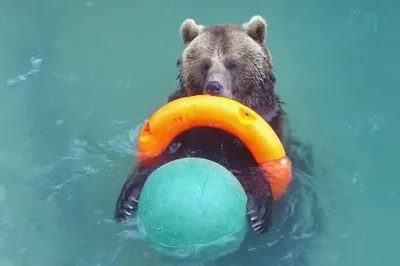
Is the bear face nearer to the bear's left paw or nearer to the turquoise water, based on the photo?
the turquoise water

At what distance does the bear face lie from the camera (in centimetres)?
669

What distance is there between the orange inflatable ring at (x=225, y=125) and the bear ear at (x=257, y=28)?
1.11 meters

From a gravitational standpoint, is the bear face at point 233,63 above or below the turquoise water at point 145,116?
above

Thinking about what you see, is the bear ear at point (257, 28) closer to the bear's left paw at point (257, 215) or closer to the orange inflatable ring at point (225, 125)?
the orange inflatable ring at point (225, 125)

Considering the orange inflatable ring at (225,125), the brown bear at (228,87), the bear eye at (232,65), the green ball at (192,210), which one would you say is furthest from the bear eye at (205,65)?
the green ball at (192,210)

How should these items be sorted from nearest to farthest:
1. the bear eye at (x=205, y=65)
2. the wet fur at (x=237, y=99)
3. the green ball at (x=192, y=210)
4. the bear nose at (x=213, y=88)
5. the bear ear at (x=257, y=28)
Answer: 1. the green ball at (x=192, y=210)
2. the wet fur at (x=237, y=99)
3. the bear nose at (x=213, y=88)
4. the bear eye at (x=205, y=65)
5. the bear ear at (x=257, y=28)

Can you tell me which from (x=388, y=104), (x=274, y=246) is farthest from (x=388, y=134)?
(x=274, y=246)

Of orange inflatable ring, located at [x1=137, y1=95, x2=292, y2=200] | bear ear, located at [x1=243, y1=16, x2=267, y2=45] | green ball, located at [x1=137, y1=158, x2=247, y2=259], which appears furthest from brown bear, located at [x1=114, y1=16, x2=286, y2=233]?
green ball, located at [x1=137, y1=158, x2=247, y2=259]

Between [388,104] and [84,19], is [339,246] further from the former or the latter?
[84,19]

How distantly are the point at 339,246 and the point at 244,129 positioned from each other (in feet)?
4.58

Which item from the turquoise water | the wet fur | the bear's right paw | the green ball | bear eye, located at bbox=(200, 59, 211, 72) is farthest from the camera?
bear eye, located at bbox=(200, 59, 211, 72)

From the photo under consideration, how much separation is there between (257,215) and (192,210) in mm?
712

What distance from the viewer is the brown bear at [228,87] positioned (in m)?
6.15

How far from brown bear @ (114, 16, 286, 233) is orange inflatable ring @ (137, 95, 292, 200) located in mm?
140
